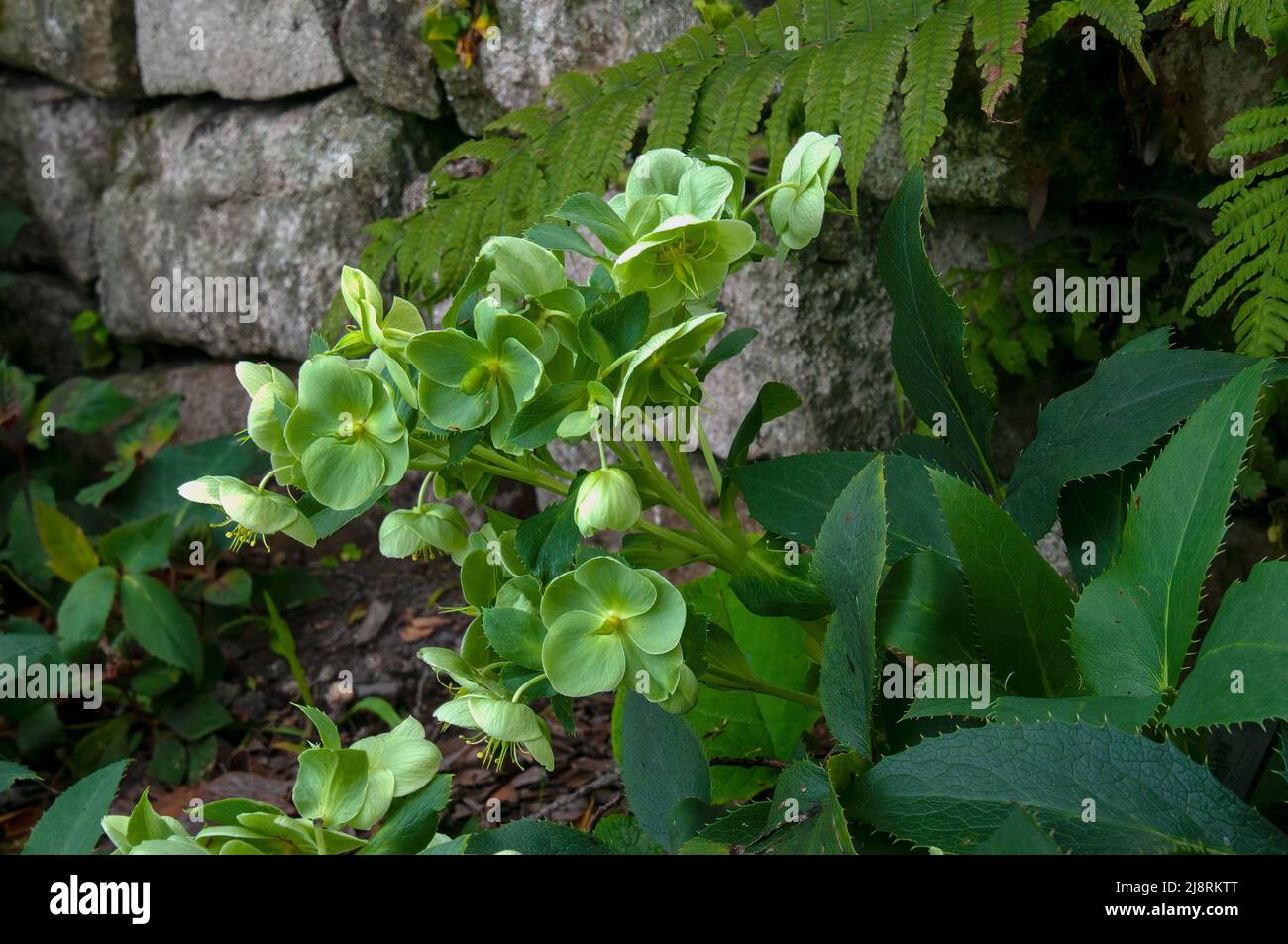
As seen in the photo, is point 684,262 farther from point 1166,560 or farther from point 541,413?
point 1166,560

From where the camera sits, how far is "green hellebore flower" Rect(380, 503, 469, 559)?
895 millimetres

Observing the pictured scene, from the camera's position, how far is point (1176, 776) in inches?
25.0

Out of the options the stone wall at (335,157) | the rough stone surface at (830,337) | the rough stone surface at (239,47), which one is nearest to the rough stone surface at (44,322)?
the stone wall at (335,157)

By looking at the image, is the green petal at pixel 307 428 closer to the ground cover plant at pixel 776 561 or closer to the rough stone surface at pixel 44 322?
the ground cover plant at pixel 776 561

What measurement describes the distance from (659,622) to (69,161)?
2.88 meters

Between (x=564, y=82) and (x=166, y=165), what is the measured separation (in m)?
1.50

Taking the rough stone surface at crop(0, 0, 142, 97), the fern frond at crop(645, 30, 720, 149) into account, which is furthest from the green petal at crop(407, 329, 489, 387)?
the rough stone surface at crop(0, 0, 142, 97)

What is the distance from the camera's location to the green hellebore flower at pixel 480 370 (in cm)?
70

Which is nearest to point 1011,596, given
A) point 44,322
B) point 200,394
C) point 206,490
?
point 206,490

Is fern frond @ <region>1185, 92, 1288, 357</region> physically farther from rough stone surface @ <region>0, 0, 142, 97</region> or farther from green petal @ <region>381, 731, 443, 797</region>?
rough stone surface @ <region>0, 0, 142, 97</region>

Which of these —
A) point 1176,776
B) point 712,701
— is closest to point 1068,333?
point 712,701

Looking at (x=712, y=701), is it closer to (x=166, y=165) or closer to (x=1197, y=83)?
(x=1197, y=83)

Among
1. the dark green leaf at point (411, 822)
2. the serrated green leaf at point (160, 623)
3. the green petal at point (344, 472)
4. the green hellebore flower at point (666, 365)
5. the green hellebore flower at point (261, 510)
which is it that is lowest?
the serrated green leaf at point (160, 623)

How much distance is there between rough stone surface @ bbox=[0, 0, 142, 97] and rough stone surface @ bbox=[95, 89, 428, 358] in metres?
0.13
